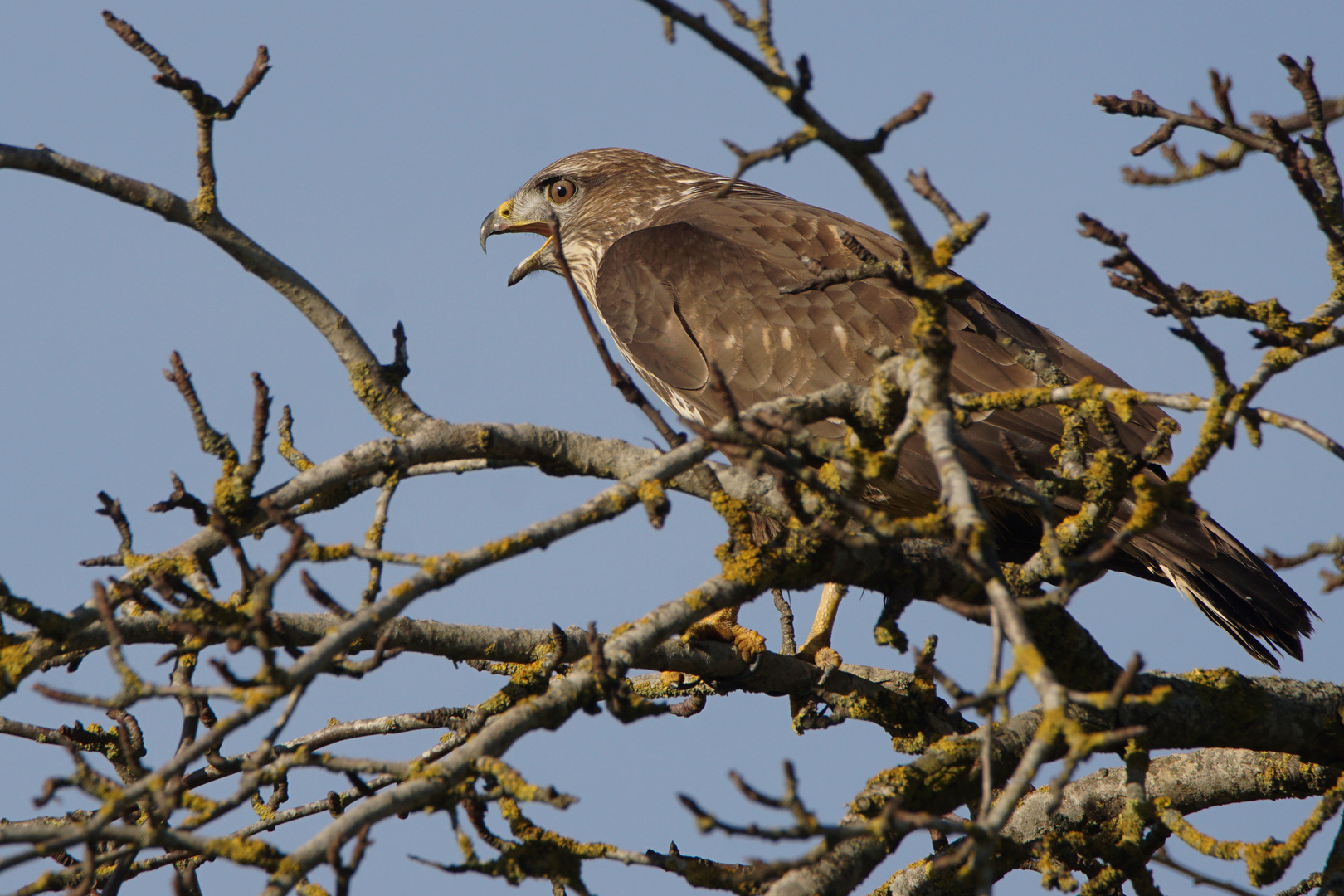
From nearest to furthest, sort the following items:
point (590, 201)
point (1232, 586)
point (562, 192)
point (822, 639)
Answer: point (1232, 586) → point (822, 639) → point (590, 201) → point (562, 192)

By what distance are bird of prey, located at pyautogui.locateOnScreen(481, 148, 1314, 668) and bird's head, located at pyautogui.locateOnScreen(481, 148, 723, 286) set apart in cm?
63

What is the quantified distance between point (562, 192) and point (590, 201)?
0.25 meters

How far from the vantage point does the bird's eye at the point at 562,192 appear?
720 centimetres

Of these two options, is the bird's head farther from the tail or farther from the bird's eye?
the tail

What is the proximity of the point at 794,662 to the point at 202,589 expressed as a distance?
2021mm

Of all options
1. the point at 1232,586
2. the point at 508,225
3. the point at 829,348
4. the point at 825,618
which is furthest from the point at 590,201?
the point at 1232,586

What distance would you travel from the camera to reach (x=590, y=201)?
7066 mm

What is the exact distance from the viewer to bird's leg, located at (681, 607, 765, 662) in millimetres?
3875

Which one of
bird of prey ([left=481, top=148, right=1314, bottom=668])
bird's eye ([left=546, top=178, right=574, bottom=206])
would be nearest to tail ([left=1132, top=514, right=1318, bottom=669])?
bird of prey ([left=481, top=148, right=1314, bottom=668])

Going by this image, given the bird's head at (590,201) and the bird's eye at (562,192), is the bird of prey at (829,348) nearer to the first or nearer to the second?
the bird's head at (590,201)

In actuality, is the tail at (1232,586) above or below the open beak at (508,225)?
below

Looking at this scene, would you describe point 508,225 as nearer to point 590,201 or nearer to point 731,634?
point 590,201

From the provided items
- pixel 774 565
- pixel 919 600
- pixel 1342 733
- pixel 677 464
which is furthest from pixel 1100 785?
pixel 677 464

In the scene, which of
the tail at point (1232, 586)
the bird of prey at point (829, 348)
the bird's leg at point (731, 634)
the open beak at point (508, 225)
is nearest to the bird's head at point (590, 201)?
the open beak at point (508, 225)
